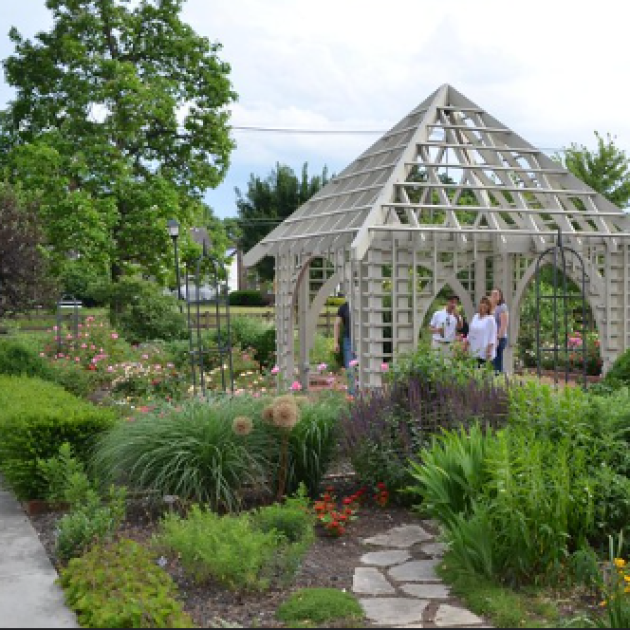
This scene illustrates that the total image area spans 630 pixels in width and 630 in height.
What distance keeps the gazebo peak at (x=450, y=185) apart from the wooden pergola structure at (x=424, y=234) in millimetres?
20

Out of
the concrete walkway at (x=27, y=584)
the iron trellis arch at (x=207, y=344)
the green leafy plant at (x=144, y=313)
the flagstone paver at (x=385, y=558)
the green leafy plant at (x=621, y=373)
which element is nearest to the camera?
the concrete walkway at (x=27, y=584)

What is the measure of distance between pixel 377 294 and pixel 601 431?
564 cm

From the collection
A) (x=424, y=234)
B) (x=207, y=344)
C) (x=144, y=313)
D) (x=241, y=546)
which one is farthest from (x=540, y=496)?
(x=144, y=313)

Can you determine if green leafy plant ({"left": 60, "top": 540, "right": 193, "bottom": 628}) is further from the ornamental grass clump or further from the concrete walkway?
the ornamental grass clump

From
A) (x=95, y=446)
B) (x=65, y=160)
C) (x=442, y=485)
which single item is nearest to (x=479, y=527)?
(x=442, y=485)

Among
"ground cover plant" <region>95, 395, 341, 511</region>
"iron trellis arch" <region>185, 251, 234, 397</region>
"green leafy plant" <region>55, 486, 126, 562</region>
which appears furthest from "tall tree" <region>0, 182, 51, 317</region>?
"green leafy plant" <region>55, 486, 126, 562</region>

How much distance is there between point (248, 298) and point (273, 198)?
17.1ft

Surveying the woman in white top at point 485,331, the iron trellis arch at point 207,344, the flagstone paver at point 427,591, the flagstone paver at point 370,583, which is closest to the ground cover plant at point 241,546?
the flagstone paver at point 370,583

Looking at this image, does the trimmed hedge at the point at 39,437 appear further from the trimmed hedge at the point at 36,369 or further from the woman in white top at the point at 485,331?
the woman in white top at the point at 485,331

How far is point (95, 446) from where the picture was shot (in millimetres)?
7051

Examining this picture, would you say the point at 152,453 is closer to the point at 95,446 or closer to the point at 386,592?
the point at 95,446

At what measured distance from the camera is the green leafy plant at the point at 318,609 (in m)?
4.36

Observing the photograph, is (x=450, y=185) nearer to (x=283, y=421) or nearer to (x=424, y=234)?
(x=424, y=234)

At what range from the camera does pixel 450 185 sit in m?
11.8
